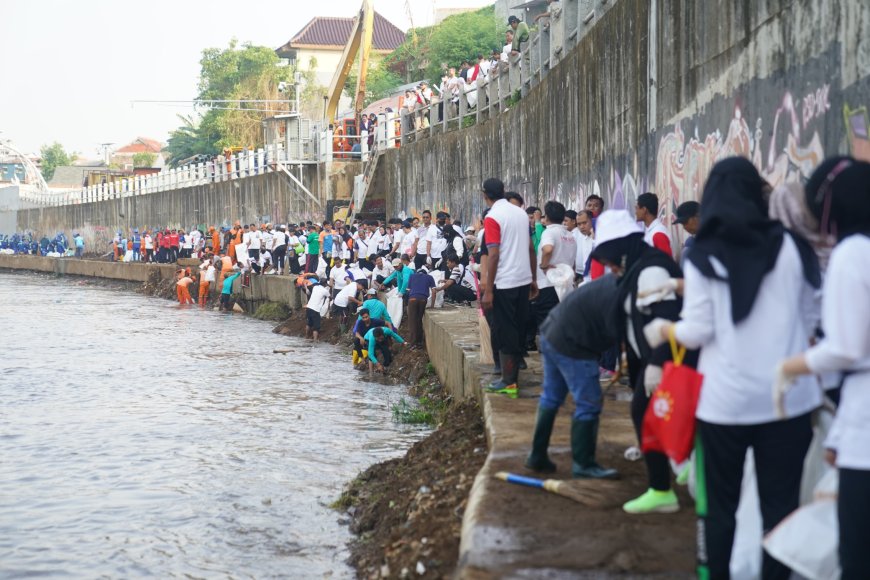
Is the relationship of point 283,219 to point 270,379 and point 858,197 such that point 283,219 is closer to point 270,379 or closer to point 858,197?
point 270,379

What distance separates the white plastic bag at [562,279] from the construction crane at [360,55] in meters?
32.6

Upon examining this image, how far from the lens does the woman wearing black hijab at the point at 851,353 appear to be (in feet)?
10.6

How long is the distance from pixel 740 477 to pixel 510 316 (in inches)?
176

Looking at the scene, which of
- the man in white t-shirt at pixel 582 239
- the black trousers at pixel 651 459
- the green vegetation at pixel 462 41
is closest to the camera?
the black trousers at pixel 651 459

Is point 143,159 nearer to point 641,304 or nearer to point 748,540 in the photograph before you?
point 641,304

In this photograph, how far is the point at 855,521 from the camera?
10.7ft

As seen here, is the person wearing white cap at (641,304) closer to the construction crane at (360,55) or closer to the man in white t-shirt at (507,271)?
the man in white t-shirt at (507,271)

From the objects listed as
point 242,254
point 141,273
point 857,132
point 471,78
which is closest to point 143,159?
point 141,273

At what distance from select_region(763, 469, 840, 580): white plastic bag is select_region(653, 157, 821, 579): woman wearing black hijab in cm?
21

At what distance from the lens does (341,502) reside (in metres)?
9.12

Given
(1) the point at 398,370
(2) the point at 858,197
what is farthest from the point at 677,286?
(1) the point at 398,370

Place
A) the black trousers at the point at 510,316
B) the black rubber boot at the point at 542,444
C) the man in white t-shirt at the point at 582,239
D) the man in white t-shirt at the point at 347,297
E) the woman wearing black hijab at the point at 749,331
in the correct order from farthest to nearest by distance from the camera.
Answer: the man in white t-shirt at the point at 347,297 → the man in white t-shirt at the point at 582,239 → the black trousers at the point at 510,316 → the black rubber boot at the point at 542,444 → the woman wearing black hijab at the point at 749,331

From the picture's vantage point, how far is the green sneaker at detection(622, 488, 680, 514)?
520 cm

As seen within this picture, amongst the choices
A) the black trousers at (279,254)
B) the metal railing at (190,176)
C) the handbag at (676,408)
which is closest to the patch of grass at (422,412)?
the handbag at (676,408)
